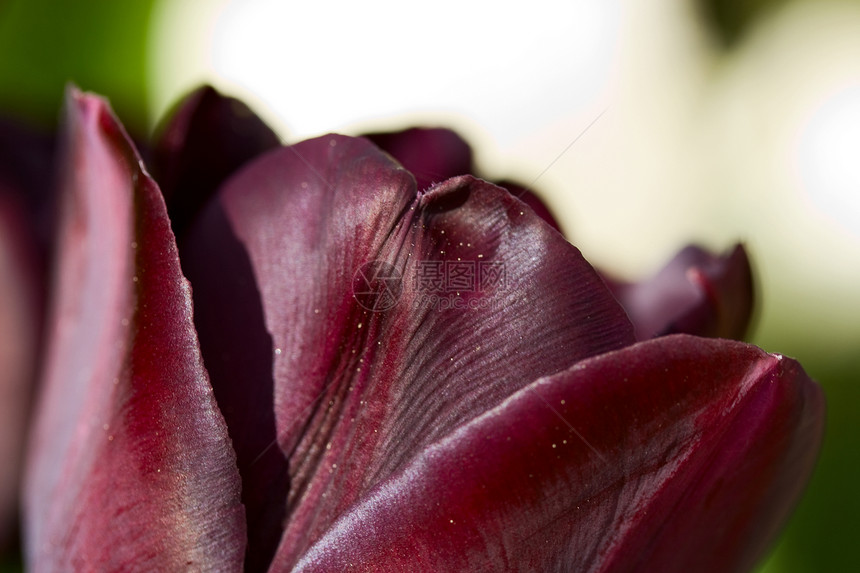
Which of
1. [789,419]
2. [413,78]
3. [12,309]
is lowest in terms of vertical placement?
[12,309]

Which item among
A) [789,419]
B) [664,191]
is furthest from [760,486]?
[664,191]

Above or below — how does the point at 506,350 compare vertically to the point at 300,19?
above

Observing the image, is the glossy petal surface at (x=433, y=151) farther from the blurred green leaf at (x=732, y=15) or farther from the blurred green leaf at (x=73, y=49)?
the blurred green leaf at (x=732, y=15)

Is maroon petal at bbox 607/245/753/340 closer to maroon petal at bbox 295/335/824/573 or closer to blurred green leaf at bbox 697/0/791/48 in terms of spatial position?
maroon petal at bbox 295/335/824/573

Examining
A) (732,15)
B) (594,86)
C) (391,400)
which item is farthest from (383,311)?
(732,15)

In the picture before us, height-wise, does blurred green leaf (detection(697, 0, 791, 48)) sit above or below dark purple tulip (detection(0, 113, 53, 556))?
above

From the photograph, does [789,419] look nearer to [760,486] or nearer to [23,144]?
[760,486]

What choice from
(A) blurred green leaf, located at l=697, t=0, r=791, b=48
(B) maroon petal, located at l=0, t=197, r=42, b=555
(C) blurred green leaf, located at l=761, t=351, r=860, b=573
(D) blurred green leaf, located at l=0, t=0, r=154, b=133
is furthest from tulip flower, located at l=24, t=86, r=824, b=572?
(A) blurred green leaf, located at l=697, t=0, r=791, b=48
